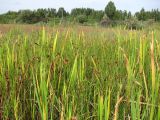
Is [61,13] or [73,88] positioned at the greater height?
[61,13]

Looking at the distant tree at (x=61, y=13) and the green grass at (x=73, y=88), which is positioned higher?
the distant tree at (x=61, y=13)

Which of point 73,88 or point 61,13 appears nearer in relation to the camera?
point 73,88

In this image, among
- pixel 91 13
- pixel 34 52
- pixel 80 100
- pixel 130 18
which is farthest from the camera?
pixel 91 13

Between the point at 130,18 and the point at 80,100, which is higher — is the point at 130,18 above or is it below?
above

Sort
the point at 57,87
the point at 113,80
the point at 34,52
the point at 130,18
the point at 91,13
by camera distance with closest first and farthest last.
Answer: the point at 113,80 < the point at 57,87 < the point at 34,52 < the point at 130,18 < the point at 91,13

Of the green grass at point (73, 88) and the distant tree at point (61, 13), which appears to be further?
the distant tree at point (61, 13)

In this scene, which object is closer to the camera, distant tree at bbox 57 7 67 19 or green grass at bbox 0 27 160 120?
green grass at bbox 0 27 160 120

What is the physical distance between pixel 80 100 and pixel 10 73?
464 mm

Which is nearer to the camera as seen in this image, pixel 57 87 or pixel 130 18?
pixel 57 87

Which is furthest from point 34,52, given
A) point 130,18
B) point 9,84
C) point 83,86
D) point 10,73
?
point 130,18

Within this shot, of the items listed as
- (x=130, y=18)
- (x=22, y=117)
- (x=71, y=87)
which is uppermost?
(x=130, y=18)

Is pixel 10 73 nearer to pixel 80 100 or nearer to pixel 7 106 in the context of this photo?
pixel 7 106

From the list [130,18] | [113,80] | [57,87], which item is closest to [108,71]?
[113,80]

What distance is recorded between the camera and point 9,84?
166cm
